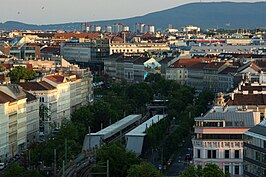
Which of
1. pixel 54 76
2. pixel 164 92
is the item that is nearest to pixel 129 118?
pixel 54 76

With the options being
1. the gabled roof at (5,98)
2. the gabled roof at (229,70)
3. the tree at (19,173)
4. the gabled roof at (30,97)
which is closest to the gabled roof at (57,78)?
the gabled roof at (30,97)

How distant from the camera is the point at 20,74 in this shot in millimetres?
87125

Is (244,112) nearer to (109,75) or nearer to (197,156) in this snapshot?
(197,156)

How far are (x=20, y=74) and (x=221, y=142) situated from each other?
44.3 meters

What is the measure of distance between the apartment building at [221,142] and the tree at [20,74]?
42.2 m

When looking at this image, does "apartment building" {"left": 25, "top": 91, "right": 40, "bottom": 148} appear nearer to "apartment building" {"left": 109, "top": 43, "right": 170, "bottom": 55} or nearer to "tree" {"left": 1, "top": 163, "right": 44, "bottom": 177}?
"tree" {"left": 1, "top": 163, "right": 44, "bottom": 177}

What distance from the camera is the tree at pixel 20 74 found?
8656 cm

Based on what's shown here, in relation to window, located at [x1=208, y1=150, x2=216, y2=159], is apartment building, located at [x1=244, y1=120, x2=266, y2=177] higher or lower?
higher

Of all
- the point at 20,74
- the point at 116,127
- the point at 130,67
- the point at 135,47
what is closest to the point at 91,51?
the point at 135,47

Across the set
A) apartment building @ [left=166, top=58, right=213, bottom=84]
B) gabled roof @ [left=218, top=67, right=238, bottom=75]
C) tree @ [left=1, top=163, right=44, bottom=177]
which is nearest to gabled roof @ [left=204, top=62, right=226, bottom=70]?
gabled roof @ [left=218, top=67, right=238, bottom=75]

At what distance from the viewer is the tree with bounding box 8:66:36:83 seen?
86562 mm

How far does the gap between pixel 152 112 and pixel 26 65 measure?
13.0 m

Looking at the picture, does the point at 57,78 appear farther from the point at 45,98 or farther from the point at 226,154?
the point at 226,154

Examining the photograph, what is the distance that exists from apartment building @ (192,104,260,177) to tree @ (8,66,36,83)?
42.2 m
